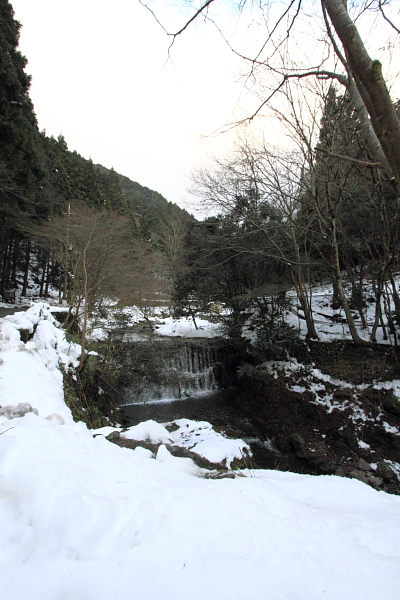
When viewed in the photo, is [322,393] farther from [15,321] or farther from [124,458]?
[15,321]

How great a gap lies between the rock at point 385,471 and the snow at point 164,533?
11.2 ft

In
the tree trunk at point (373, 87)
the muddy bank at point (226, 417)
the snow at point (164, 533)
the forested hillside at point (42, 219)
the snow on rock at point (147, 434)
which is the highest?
the forested hillside at point (42, 219)

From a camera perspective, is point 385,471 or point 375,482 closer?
point 375,482

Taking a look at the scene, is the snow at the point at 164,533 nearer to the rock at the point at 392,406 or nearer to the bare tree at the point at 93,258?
the rock at the point at 392,406

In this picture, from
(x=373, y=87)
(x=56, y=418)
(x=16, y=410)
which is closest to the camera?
(x=373, y=87)

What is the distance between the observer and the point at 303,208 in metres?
8.84

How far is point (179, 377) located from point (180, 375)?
153mm

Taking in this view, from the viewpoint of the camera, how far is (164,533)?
1.36 meters

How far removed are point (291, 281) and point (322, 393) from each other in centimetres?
380

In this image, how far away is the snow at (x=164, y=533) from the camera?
1082 millimetres

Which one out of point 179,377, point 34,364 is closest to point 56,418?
point 34,364

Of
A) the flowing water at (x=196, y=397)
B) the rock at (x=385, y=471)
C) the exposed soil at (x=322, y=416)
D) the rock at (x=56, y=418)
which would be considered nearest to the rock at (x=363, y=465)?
the exposed soil at (x=322, y=416)

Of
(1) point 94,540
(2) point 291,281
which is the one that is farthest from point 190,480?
(2) point 291,281

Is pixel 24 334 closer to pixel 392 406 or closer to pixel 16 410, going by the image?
pixel 16 410
